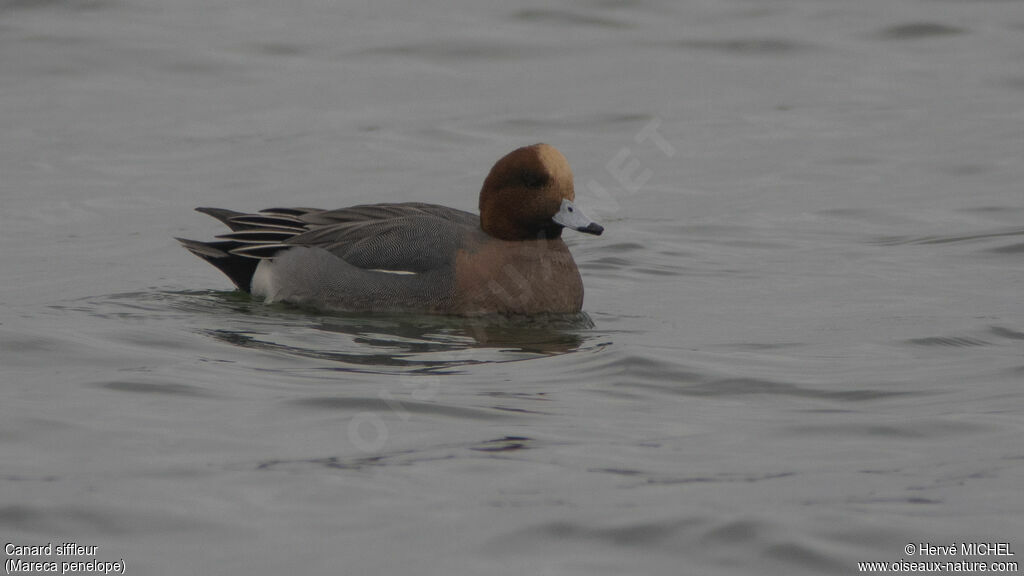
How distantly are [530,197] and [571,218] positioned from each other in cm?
25

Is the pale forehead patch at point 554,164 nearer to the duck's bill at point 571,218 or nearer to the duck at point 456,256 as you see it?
the duck at point 456,256

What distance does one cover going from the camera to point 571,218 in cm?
764

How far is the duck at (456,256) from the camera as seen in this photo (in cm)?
759

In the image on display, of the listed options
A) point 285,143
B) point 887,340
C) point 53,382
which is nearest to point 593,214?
point 285,143

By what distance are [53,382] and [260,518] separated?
2.00 meters

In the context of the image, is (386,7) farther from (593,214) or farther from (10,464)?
(10,464)

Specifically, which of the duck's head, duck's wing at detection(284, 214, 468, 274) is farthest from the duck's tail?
the duck's head

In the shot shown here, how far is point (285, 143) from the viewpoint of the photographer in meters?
12.4

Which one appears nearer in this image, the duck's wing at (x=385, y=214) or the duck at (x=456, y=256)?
the duck at (x=456, y=256)

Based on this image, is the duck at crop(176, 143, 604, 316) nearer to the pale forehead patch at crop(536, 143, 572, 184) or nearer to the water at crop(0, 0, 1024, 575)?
the pale forehead patch at crop(536, 143, 572, 184)

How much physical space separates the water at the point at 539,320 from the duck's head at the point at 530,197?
573 mm

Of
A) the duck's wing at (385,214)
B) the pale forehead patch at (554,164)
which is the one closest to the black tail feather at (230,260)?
the duck's wing at (385,214)

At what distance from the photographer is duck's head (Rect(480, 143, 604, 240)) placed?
7660mm

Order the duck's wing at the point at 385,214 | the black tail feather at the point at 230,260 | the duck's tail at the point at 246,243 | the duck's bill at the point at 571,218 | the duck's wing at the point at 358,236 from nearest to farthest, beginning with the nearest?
1. the duck's bill at the point at 571,218
2. the duck's wing at the point at 358,236
3. the duck's wing at the point at 385,214
4. the duck's tail at the point at 246,243
5. the black tail feather at the point at 230,260
